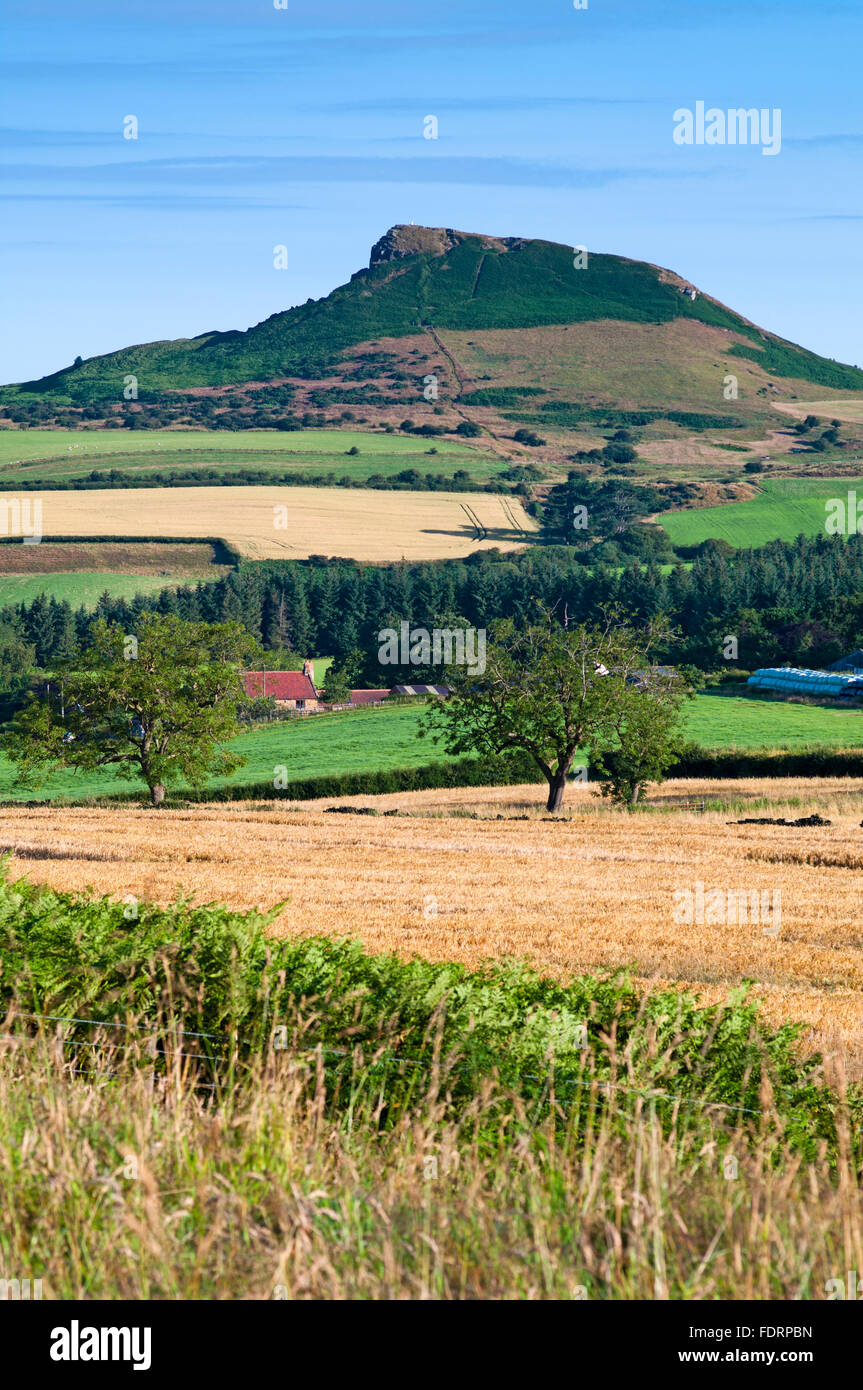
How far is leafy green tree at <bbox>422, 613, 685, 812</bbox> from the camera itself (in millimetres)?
48781

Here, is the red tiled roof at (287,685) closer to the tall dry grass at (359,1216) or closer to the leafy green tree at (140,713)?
the leafy green tree at (140,713)

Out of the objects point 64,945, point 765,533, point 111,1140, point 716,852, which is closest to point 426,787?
point 716,852

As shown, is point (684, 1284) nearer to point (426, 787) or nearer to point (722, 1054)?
point (722, 1054)

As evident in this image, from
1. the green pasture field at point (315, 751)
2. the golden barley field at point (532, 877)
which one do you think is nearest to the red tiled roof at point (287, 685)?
the green pasture field at point (315, 751)

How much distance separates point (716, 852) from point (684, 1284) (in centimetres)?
3091

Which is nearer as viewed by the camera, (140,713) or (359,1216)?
(359,1216)

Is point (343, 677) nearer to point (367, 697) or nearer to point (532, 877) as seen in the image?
point (367, 697)

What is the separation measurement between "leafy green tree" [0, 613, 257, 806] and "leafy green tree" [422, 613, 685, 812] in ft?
32.9

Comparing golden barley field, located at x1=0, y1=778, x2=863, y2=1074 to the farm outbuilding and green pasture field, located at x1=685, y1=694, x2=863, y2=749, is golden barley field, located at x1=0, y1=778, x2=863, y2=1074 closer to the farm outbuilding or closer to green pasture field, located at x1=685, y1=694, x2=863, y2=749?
green pasture field, located at x1=685, y1=694, x2=863, y2=749

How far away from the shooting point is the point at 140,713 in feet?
172

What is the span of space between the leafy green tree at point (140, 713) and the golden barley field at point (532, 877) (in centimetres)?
353

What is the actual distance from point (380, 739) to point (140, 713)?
3050 cm

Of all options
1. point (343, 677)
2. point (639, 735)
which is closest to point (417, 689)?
point (343, 677)

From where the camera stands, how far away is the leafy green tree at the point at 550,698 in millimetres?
48781
